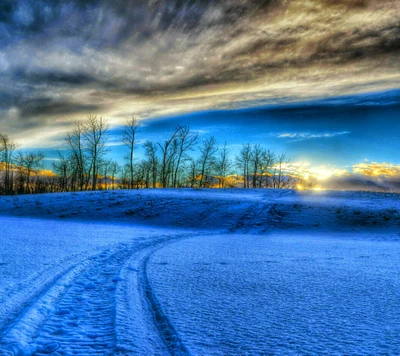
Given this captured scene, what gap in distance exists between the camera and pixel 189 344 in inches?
78.5

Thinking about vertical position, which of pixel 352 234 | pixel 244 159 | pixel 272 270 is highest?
pixel 244 159

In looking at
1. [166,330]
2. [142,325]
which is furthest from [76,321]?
[166,330]

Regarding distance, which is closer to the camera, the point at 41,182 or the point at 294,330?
the point at 294,330

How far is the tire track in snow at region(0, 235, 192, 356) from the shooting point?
202 cm

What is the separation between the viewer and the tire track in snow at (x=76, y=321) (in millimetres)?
2020

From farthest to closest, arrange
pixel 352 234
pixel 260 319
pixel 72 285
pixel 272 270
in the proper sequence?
1. pixel 352 234
2. pixel 272 270
3. pixel 72 285
4. pixel 260 319

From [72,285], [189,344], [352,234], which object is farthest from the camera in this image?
[352,234]

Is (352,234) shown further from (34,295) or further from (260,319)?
(34,295)

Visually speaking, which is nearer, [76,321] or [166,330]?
[166,330]

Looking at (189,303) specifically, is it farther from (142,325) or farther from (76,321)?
(76,321)

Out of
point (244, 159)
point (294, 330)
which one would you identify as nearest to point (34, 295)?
point (294, 330)

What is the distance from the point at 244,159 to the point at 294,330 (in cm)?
4912

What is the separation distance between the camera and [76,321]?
2.49 m

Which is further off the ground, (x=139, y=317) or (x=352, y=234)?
(x=139, y=317)
